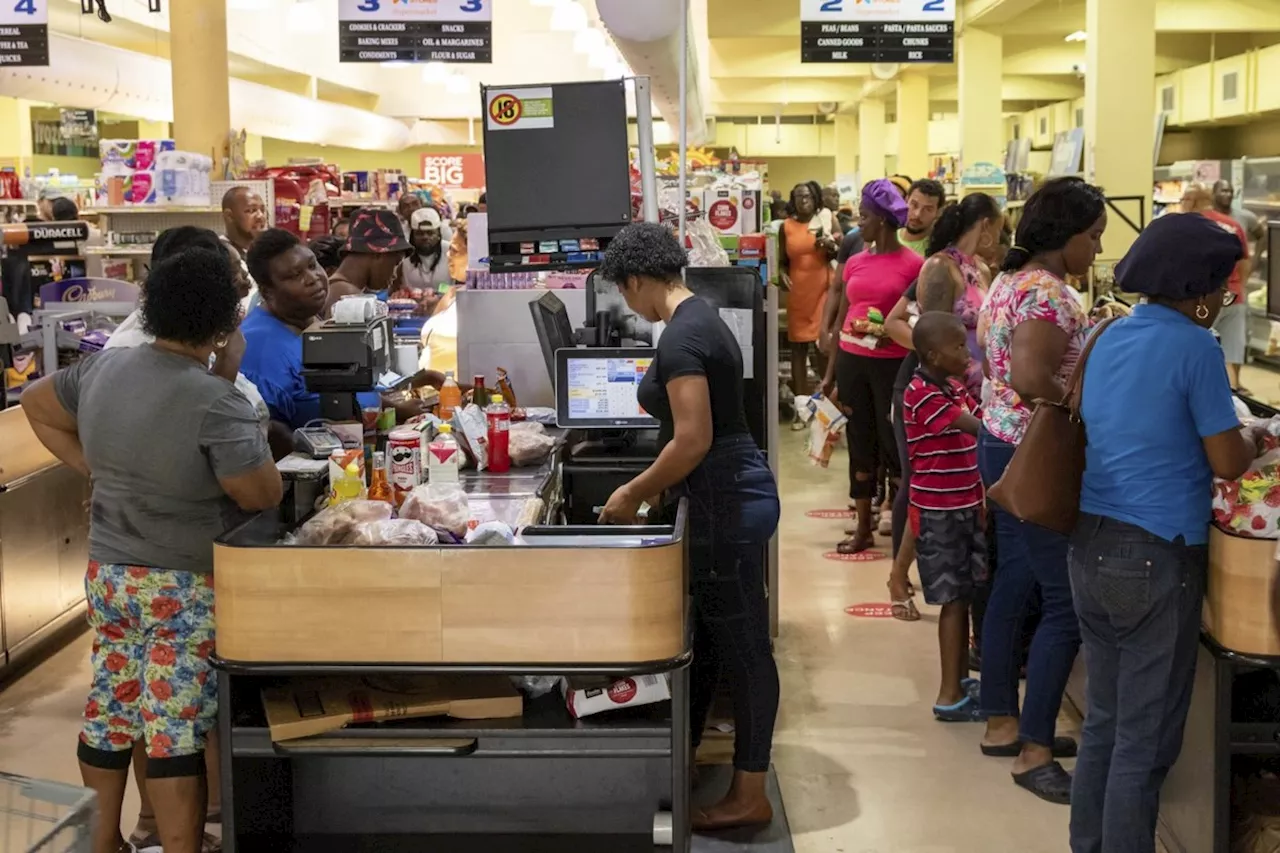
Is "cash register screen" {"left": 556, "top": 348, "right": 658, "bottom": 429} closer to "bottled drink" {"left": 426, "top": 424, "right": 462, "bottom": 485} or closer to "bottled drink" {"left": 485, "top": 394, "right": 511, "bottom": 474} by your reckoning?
"bottled drink" {"left": 485, "top": 394, "right": 511, "bottom": 474}

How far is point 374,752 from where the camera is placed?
322 centimetres

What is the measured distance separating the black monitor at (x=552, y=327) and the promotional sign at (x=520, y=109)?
641mm

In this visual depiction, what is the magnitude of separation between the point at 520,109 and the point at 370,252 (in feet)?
3.08

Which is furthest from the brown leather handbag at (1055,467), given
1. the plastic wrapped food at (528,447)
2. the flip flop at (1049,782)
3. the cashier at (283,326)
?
the cashier at (283,326)

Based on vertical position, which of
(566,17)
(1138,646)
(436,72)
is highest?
(436,72)

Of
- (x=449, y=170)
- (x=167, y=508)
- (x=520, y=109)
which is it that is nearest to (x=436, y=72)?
(x=449, y=170)

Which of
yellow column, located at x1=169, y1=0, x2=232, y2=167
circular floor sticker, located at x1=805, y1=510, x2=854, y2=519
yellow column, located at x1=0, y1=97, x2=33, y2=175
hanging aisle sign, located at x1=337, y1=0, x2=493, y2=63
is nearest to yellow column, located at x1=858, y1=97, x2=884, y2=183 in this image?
yellow column, located at x1=0, y1=97, x2=33, y2=175

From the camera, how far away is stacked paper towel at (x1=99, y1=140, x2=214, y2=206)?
9117 mm

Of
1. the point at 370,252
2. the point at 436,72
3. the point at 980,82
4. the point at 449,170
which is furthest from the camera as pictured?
the point at 449,170

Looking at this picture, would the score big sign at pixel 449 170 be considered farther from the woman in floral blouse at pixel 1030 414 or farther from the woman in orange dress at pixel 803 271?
the woman in floral blouse at pixel 1030 414

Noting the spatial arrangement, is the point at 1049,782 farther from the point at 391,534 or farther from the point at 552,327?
the point at 391,534

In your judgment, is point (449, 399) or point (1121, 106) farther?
point (1121, 106)

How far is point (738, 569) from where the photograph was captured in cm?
383

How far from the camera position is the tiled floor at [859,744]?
4.09m
